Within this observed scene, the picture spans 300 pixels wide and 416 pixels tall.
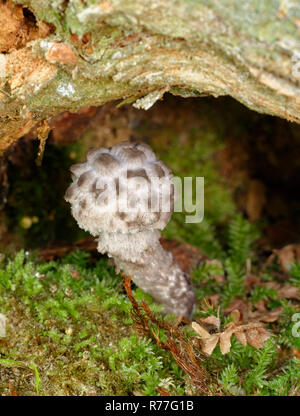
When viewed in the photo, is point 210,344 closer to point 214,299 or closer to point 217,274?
point 214,299

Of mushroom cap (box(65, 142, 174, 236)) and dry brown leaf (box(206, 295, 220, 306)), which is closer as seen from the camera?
mushroom cap (box(65, 142, 174, 236))

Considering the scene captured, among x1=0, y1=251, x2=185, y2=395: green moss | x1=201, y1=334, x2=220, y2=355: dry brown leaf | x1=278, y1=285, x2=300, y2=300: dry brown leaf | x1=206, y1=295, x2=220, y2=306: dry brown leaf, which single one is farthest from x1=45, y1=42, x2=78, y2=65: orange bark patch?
x1=278, y1=285, x2=300, y2=300: dry brown leaf

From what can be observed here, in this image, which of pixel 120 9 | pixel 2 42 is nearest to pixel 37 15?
pixel 2 42

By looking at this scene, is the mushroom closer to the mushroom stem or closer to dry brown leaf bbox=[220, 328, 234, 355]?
the mushroom stem

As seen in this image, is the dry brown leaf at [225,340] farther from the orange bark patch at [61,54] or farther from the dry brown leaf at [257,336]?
the orange bark patch at [61,54]

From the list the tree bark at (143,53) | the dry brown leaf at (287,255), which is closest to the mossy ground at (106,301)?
the dry brown leaf at (287,255)

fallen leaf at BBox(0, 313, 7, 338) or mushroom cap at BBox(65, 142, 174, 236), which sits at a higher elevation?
mushroom cap at BBox(65, 142, 174, 236)

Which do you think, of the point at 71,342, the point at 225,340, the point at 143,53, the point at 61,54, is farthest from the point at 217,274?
the point at 61,54
